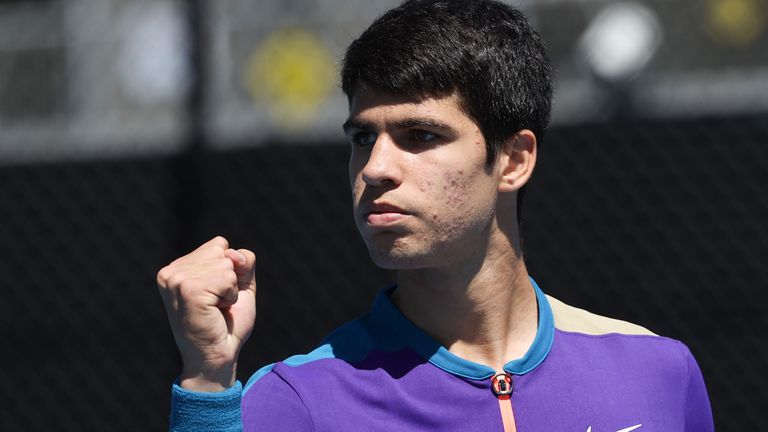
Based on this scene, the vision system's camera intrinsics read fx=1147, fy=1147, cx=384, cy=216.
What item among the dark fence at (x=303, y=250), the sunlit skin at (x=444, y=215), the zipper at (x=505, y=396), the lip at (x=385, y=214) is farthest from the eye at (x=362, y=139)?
the dark fence at (x=303, y=250)

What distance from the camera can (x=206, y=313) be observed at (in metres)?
1.68

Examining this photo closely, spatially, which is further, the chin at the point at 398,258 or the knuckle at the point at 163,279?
the chin at the point at 398,258

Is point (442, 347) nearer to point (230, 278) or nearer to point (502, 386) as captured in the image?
point (502, 386)

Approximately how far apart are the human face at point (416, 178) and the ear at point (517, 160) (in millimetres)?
89

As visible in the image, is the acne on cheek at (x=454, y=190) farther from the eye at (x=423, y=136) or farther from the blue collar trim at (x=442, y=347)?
the blue collar trim at (x=442, y=347)

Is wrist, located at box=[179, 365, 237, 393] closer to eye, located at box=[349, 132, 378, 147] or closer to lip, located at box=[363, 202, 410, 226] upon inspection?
lip, located at box=[363, 202, 410, 226]

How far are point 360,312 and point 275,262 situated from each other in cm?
35

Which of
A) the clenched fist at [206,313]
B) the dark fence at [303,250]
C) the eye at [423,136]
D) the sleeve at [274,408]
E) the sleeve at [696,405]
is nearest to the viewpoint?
the clenched fist at [206,313]

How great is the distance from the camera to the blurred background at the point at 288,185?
12.0 ft

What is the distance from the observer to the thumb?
5.76 feet

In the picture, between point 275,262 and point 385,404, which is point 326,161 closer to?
point 275,262

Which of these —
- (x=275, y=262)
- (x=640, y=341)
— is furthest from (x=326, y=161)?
(x=640, y=341)

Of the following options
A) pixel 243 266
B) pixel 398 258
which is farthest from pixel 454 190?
pixel 243 266

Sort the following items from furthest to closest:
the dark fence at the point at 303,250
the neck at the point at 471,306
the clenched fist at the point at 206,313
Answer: the dark fence at the point at 303,250, the neck at the point at 471,306, the clenched fist at the point at 206,313
